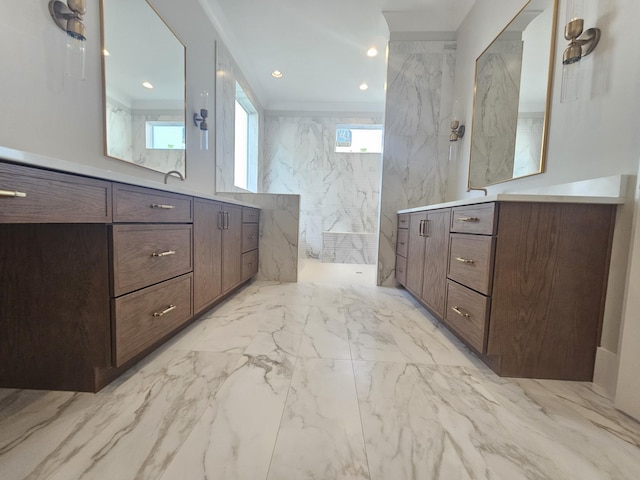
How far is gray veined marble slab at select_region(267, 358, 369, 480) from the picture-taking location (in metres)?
0.71

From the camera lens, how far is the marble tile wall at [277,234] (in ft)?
9.65

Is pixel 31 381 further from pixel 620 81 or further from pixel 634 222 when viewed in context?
pixel 620 81

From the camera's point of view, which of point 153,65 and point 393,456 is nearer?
point 393,456

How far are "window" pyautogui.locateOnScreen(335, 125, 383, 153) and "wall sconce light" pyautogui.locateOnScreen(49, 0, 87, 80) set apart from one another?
403 centimetres

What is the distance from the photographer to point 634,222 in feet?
3.27

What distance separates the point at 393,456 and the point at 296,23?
11.5 ft

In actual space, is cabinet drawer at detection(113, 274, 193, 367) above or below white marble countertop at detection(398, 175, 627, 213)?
below

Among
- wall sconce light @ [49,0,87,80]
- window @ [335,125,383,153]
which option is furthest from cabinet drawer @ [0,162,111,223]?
window @ [335,125,383,153]

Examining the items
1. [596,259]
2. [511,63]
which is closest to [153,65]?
[511,63]

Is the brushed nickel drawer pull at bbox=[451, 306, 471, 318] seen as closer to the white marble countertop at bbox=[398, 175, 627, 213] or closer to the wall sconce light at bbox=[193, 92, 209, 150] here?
the white marble countertop at bbox=[398, 175, 627, 213]

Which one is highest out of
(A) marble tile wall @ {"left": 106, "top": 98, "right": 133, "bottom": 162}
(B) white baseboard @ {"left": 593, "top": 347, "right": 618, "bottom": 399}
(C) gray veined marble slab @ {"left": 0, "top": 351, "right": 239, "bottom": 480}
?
(A) marble tile wall @ {"left": 106, "top": 98, "right": 133, "bottom": 162}

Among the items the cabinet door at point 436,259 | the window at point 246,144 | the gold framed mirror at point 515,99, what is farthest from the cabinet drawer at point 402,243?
the window at point 246,144

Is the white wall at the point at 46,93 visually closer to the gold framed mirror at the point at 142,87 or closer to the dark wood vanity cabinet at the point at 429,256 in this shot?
the gold framed mirror at the point at 142,87

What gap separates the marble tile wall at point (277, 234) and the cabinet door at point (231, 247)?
24.2 inches
